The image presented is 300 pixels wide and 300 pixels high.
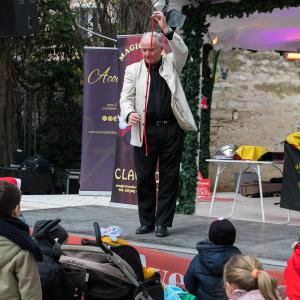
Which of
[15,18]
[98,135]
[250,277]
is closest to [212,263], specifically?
[250,277]

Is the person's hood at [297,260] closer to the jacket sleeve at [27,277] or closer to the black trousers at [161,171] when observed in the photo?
the jacket sleeve at [27,277]

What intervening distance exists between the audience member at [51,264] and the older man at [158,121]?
4.75ft

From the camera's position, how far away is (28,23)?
309 inches

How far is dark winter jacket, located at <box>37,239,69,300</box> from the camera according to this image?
3.40 m

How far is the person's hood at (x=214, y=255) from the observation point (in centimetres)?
364

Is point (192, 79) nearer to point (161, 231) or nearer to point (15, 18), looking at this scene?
point (161, 231)

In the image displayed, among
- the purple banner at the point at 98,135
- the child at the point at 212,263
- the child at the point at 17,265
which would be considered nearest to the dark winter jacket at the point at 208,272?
the child at the point at 212,263

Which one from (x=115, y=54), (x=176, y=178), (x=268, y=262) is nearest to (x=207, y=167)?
(x=115, y=54)

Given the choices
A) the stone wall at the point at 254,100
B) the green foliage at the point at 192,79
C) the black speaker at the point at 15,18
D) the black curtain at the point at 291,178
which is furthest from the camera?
the stone wall at the point at 254,100

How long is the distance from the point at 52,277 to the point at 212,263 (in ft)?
2.96

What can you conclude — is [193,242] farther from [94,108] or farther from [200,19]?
[94,108]

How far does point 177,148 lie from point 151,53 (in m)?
0.76

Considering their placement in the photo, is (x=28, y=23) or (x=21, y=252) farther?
(x=28, y=23)

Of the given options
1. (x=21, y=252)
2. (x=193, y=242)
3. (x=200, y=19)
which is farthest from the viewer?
(x=200, y=19)
